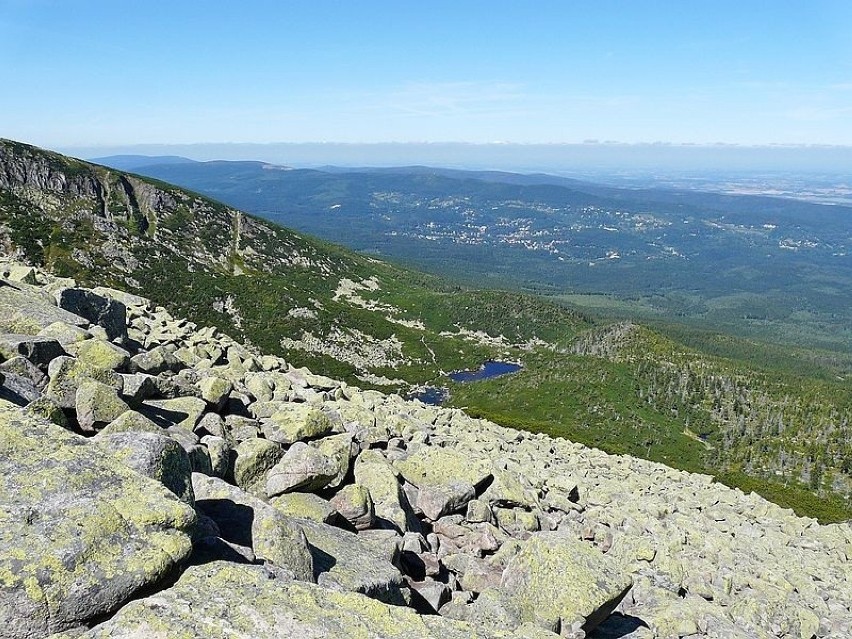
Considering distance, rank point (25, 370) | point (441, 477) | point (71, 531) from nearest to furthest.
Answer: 1. point (71, 531)
2. point (25, 370)
3. point (441, 477)

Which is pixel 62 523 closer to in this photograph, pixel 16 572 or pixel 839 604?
pixel 16 572

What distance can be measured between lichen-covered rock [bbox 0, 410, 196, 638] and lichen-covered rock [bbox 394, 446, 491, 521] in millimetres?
13284

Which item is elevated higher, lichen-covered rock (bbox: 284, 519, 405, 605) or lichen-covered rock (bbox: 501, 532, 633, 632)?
lichen-covered rock (bbox: 284, 519, 405, 605)

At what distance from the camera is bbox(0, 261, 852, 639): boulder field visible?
29.4ft

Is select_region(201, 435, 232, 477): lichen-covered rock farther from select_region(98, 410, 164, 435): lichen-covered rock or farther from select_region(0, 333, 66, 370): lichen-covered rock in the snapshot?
select_region(0, 333, 66, 370): lichen-covered rock


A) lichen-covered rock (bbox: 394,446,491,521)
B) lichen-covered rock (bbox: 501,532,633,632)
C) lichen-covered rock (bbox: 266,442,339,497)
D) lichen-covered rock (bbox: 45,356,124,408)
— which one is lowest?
lichen-covered rock (bbox: 394,446,491,521)

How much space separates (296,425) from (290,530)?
10087 mm

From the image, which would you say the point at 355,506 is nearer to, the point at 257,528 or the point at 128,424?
the point at 257,528

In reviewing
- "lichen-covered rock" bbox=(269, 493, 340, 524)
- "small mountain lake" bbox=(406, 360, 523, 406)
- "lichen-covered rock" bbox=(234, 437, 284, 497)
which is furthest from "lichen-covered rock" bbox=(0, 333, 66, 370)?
"small mountain lake" bbox=(406, 360, 523, 406)

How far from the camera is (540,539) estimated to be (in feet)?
57.2

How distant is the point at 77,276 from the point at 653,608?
192 m

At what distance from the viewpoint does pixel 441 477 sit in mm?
24391

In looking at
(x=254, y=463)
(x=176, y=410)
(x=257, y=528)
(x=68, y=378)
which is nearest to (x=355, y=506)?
(x=254, y=463)

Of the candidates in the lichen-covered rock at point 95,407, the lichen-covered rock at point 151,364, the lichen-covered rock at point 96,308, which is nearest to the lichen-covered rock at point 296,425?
the lichen-covered rock at point 151,364
